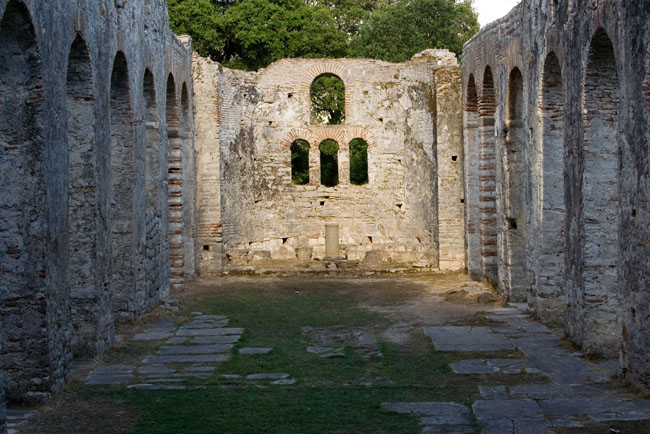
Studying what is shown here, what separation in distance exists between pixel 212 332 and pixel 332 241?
8275 millimetres

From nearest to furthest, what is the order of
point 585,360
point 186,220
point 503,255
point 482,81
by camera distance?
point 585,360 → point 503,255 → point 482,81 → point 186,220

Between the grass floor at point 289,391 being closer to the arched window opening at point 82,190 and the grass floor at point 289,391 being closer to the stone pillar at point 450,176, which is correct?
the arched window opening at point 82,190

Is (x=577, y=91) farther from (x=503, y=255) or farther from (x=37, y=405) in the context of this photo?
(x=37, y=405)

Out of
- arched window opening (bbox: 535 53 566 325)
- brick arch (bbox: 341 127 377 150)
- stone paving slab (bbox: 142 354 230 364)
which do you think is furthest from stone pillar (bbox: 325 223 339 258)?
stone paving slab (bbox: 142 354 230 364)

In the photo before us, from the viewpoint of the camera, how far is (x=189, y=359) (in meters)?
9.48

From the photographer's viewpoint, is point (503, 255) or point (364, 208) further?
point (364, 208)

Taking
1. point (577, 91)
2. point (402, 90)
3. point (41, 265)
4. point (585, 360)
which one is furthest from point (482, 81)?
point (41, 265)

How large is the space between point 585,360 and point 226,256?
438 inches

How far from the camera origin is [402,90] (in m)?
19.5

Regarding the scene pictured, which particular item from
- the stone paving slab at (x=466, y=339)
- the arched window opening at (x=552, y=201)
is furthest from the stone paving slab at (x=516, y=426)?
the arched window opening at (x=552, y=201)

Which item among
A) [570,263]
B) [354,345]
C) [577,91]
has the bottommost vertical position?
[354,345]

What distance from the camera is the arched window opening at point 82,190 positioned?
31.0 feet

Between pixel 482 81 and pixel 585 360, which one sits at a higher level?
pixel 482 81

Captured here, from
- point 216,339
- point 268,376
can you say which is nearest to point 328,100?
point 216,339
